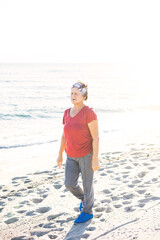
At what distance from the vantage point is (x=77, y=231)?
11.5ft

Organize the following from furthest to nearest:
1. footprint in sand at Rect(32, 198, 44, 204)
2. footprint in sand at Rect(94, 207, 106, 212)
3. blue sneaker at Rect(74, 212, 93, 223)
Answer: footprint in sand at Rect(32, 198, 44, 204)
footprint in sand at Rect(94, 207, 106, 212)
blue sneaker at Rect(74, 212, 93, 223)

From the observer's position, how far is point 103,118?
1938 cm

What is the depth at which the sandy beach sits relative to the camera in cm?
339

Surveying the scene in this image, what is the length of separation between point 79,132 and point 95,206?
1.43 meters

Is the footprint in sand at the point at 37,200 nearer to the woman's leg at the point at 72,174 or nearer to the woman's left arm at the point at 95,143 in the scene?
the woman's leg at the point at 72,174

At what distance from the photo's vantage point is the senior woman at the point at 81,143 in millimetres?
3422

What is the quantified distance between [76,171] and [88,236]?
0.79 m

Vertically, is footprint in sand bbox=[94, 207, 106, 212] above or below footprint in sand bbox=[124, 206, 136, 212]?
below

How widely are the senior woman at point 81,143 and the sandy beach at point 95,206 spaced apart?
34 centimetres

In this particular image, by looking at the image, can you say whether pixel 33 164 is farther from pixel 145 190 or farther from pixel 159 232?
pixel 159 232

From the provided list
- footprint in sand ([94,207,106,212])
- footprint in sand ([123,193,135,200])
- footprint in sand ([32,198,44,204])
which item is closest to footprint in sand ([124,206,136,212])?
footprint in sand ([94,207,106,212])

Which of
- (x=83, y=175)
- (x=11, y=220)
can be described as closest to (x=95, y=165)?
(x=83, y=175)

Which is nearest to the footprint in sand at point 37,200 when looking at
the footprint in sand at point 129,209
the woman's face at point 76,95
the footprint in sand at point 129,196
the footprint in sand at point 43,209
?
the footprint in sand at point 43,209

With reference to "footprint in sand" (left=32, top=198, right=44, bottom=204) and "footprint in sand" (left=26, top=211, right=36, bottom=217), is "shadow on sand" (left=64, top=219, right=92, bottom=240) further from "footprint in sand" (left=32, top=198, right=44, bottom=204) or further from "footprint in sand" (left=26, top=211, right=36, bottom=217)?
"footprint in sand" (left=32, top=198, right=44, bottom=204)
